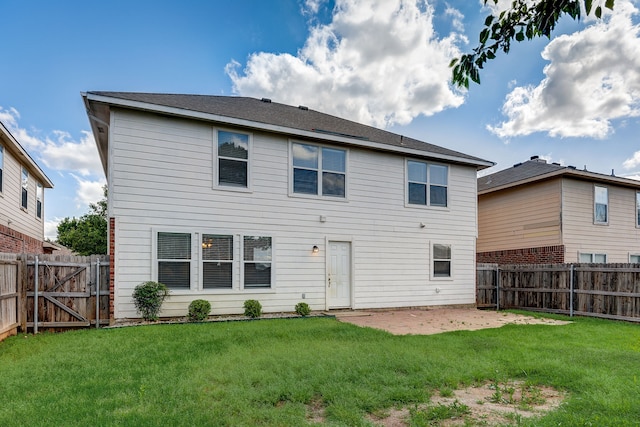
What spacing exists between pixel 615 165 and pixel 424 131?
9254 millimetres

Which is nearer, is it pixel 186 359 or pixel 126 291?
pixel 186 359

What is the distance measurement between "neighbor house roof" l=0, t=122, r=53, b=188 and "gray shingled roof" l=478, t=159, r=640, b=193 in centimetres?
1863

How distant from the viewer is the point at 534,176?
1445cm

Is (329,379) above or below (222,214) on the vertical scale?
below

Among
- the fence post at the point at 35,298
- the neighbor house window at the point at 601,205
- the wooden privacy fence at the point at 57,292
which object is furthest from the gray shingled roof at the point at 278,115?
the neighbor house window at the point at 601,205

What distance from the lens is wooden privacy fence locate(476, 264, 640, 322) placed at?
9.34m

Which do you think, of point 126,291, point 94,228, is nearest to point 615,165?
point 126,291

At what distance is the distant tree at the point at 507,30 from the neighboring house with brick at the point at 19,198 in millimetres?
13190

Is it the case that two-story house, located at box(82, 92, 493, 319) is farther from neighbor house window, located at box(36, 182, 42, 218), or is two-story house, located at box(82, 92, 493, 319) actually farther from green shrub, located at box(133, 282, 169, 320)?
neighbor house window, located at box(36, 182, 42, 218)

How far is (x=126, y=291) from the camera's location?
8070mm

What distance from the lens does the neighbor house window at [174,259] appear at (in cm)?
844

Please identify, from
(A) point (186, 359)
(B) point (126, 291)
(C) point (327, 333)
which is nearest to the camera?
(A) point (186, 359)

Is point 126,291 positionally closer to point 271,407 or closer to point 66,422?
point 66,422

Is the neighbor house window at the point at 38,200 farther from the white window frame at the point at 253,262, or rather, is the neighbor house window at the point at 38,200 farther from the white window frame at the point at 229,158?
the white window frame at the point at 253,262
